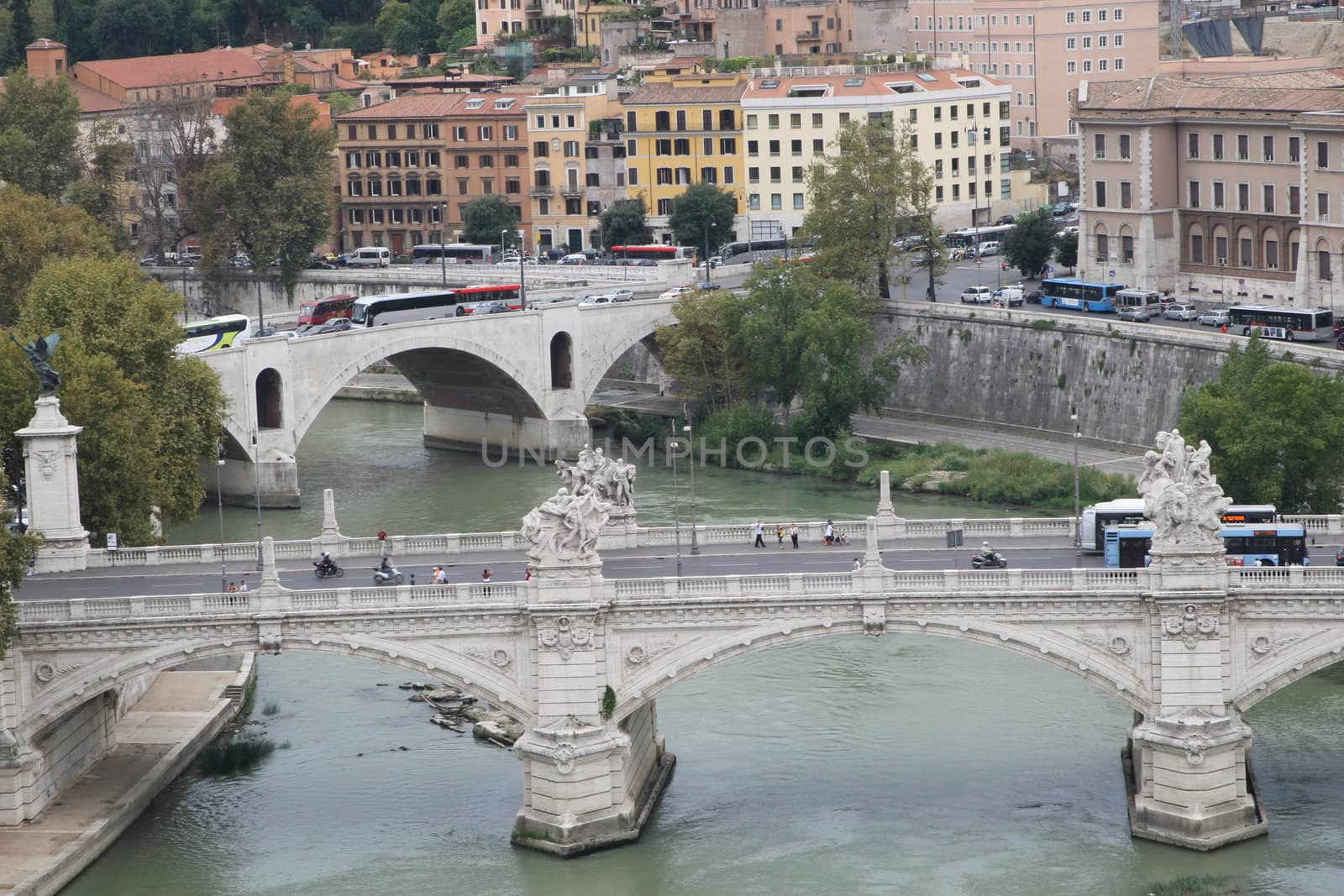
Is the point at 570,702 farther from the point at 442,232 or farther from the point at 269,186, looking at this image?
the point at 442,232

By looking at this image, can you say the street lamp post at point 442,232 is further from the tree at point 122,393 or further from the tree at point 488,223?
the tree at point 122,393

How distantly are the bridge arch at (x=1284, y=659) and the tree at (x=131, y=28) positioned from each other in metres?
106

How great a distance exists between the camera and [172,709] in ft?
179

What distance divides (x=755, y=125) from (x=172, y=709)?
5736 centimetres

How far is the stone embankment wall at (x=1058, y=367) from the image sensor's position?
78000mm

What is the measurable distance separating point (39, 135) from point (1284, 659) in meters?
67.8

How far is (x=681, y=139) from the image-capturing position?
10938 centimetres

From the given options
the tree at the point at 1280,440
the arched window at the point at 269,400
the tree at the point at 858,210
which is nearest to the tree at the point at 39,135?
the arched window at the point at 269,400

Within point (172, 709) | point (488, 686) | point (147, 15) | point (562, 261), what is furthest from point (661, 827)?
point (147, 15)

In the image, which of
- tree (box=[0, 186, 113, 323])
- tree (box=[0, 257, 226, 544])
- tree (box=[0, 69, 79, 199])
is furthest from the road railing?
tree (box=[0, 69, 79, 199])

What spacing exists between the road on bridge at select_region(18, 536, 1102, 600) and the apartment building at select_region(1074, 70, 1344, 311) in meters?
34.8

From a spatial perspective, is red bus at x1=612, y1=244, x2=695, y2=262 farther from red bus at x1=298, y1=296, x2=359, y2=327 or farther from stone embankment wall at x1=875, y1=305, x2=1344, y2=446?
stone embankment wall at x1=875, y1=305, x2=1344, y2=446

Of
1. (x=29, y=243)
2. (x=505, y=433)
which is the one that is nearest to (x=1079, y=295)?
(x=505, y=433)

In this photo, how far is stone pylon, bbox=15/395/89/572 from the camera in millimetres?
51969
